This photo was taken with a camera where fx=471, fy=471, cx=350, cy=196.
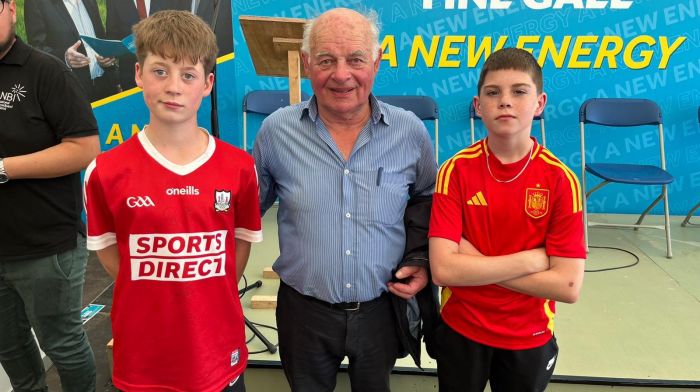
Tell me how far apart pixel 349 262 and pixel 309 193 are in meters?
0.22

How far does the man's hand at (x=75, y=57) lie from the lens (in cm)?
388

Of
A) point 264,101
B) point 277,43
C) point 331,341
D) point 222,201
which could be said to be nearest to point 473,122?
point 264,101

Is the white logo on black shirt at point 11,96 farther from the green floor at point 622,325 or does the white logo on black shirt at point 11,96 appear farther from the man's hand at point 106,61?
the man's hand at point 106,61

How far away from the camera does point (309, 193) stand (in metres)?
1.32

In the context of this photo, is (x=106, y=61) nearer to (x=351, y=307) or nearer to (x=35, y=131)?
(x=35, y=131)

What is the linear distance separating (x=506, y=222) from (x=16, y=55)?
157cm

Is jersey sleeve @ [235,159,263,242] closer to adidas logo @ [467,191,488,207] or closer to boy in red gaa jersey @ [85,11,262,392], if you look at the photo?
boy in red gaa jersey @ [85,11,262,392]

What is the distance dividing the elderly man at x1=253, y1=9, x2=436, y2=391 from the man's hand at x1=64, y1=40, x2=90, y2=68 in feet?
10.8

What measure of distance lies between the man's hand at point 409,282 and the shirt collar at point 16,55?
4.37ft

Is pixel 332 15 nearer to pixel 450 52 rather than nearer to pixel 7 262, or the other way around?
pixel 7 262

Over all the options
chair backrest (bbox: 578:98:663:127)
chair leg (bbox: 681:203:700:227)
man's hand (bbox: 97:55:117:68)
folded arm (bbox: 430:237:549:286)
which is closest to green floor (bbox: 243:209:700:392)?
chair leg (bbox: 681:203:700:227)

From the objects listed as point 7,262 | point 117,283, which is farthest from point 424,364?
point 7,262

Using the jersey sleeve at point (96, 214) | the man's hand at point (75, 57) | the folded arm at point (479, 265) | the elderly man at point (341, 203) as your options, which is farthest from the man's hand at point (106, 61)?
the folded arm at point (479, 265)

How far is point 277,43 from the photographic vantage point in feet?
7.05
